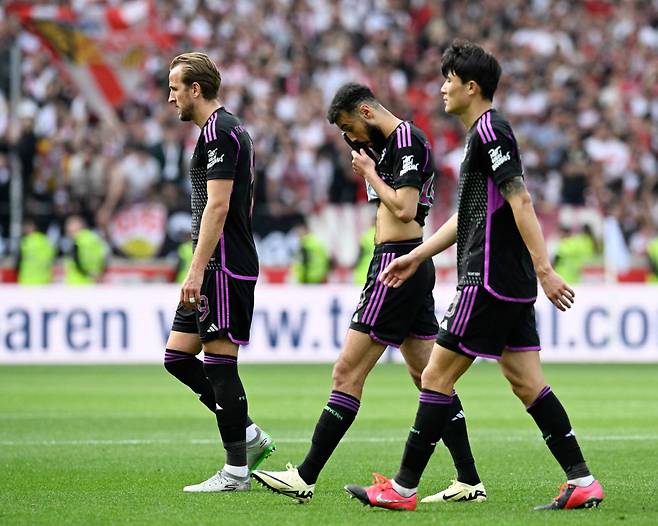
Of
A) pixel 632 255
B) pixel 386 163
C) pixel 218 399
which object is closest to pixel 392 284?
pixel 386 163

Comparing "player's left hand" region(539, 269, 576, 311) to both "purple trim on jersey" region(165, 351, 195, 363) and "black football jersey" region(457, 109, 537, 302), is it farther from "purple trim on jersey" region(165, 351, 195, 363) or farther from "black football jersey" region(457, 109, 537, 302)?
"purple trim on jersey" region(165, 351, 195, 363)

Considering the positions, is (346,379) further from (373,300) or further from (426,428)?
(426,428)

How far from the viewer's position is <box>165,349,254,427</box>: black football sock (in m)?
7.95

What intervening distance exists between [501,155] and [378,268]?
1.00 metres

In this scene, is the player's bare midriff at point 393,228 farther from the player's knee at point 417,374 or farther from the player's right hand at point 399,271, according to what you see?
the player's knee at point 417,374

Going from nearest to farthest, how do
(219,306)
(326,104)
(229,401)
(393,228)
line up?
(393,228)
(219,306)
(229,401)
(326,104)

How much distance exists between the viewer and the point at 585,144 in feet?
80.6

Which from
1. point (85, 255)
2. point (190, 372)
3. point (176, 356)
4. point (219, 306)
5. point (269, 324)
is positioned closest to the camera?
point (219, 306)

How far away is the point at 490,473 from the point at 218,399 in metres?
1.90

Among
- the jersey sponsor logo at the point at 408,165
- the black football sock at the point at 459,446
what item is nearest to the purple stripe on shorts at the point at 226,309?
the jersey sponsor logo at the point at 408,165

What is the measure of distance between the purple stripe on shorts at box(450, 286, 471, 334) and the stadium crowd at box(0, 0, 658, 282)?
15.0m

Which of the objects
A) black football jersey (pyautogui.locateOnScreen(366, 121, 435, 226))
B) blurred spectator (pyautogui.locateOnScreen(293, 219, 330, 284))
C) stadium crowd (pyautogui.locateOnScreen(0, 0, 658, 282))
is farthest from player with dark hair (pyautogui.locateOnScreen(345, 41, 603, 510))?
stadium crowd (pyautogui.locateOnScreen(0, 0, 658, 282))

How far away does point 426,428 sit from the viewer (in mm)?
6832

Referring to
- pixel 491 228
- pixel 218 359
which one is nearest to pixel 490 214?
pixel 491 228
